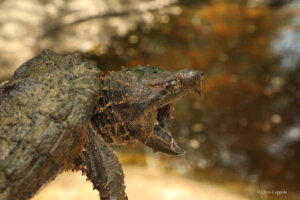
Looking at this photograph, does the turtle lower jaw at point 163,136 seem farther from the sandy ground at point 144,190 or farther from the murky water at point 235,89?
the murky water at point 235,89

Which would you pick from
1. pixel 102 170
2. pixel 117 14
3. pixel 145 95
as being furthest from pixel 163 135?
pixel 117 14

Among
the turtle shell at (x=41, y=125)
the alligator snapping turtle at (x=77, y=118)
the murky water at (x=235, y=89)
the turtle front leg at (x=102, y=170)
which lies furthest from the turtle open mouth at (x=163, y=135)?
the murky water at (x=235, y=89)

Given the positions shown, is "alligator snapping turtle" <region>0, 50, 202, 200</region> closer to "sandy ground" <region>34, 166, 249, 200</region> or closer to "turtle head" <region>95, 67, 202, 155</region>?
"turtle head" <region>95, 67, 202, 155</region>

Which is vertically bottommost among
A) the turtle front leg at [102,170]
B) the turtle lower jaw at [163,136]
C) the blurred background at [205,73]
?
the turtle front leg at [102,170]

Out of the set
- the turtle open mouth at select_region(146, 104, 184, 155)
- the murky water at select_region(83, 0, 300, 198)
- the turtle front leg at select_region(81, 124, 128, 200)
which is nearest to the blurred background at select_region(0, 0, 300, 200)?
the murky water at select_region(83, 0, 300, 198)

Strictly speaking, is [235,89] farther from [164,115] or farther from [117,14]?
[164,115]

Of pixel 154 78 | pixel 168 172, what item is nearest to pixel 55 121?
pixel 154 78
